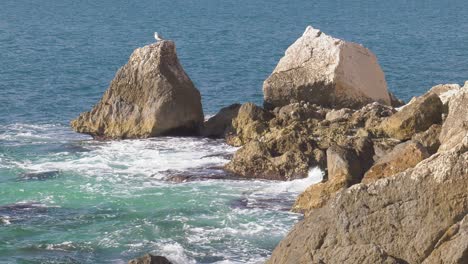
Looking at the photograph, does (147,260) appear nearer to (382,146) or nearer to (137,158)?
(382,146)

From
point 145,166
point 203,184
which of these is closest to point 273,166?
point 203,184

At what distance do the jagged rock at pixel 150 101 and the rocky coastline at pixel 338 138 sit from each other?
2.0 inches

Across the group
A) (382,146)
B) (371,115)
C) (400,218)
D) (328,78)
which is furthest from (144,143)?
(400,218)

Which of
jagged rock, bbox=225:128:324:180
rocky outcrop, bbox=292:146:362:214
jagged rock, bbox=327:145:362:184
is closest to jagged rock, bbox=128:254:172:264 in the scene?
rocky outcrop, bbox=292:146:362:214

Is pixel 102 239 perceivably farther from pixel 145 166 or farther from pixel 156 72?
pixel 156 72

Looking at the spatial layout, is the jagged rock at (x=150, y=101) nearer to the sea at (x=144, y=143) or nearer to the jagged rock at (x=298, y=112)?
the sea at (x=144, y=143)

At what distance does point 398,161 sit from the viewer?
3041 cm

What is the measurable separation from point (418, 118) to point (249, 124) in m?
6.58

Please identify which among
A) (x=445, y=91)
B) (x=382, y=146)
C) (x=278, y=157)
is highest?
(x=445, y=91)

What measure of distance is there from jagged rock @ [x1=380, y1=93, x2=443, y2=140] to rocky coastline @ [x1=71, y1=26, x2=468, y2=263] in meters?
0.04

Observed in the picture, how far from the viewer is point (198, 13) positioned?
121 metres

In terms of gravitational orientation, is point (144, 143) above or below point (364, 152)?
below

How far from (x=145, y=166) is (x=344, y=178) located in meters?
9.46

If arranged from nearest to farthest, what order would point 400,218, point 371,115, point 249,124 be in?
point 400,218, point 371,115, point 249,124
